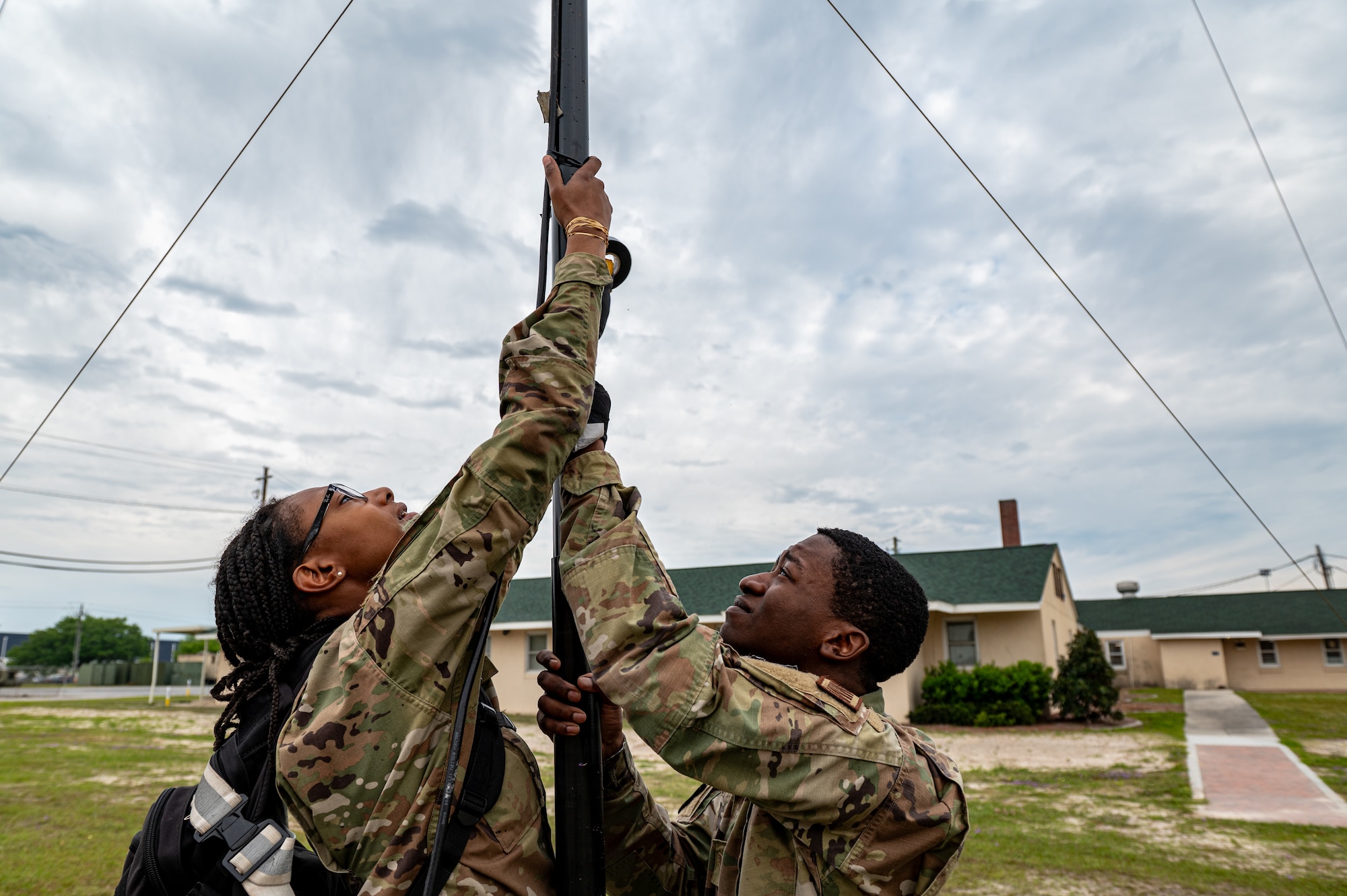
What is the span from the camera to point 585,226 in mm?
2031

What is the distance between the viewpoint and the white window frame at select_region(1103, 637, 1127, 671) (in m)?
36.1

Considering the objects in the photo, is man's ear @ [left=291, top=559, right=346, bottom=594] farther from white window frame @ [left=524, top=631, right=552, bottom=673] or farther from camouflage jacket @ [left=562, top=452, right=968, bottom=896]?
white window frame @ [left=524, top=631, right=552, bottom=673]

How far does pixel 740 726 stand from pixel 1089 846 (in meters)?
8.42

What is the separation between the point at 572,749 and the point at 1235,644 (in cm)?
4141

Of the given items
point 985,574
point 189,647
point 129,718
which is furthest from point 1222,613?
point 189,647

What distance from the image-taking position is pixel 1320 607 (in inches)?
1383

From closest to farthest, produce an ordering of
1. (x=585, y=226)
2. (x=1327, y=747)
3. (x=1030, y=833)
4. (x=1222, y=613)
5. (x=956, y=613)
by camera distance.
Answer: (x=585, y=226) < (x=1030, y=833) < (x=1327, y=747) < (x=956, y=613) < (x=1222, y=613)

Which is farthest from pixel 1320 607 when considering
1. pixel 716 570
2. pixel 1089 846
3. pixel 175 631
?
pixel 175 631

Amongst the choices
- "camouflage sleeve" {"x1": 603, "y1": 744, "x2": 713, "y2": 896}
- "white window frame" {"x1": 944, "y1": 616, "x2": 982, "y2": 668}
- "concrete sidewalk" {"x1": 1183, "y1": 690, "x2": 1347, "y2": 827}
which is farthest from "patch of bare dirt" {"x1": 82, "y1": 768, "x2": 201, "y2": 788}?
"white window frame" {"x1": 944, "y1": 616, "x2": 982, "y2": 668}

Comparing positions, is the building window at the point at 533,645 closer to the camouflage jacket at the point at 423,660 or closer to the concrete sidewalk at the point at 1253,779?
the concrete sidewalk at the point at 1253,779

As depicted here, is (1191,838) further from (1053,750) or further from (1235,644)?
(1235,644)

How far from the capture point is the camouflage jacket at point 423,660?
166 cm

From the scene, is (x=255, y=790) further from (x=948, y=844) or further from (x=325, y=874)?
(x=948, y=844)

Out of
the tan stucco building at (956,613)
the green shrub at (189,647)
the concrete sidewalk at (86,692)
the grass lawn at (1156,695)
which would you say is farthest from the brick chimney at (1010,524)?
the green shrub at (189,647)
